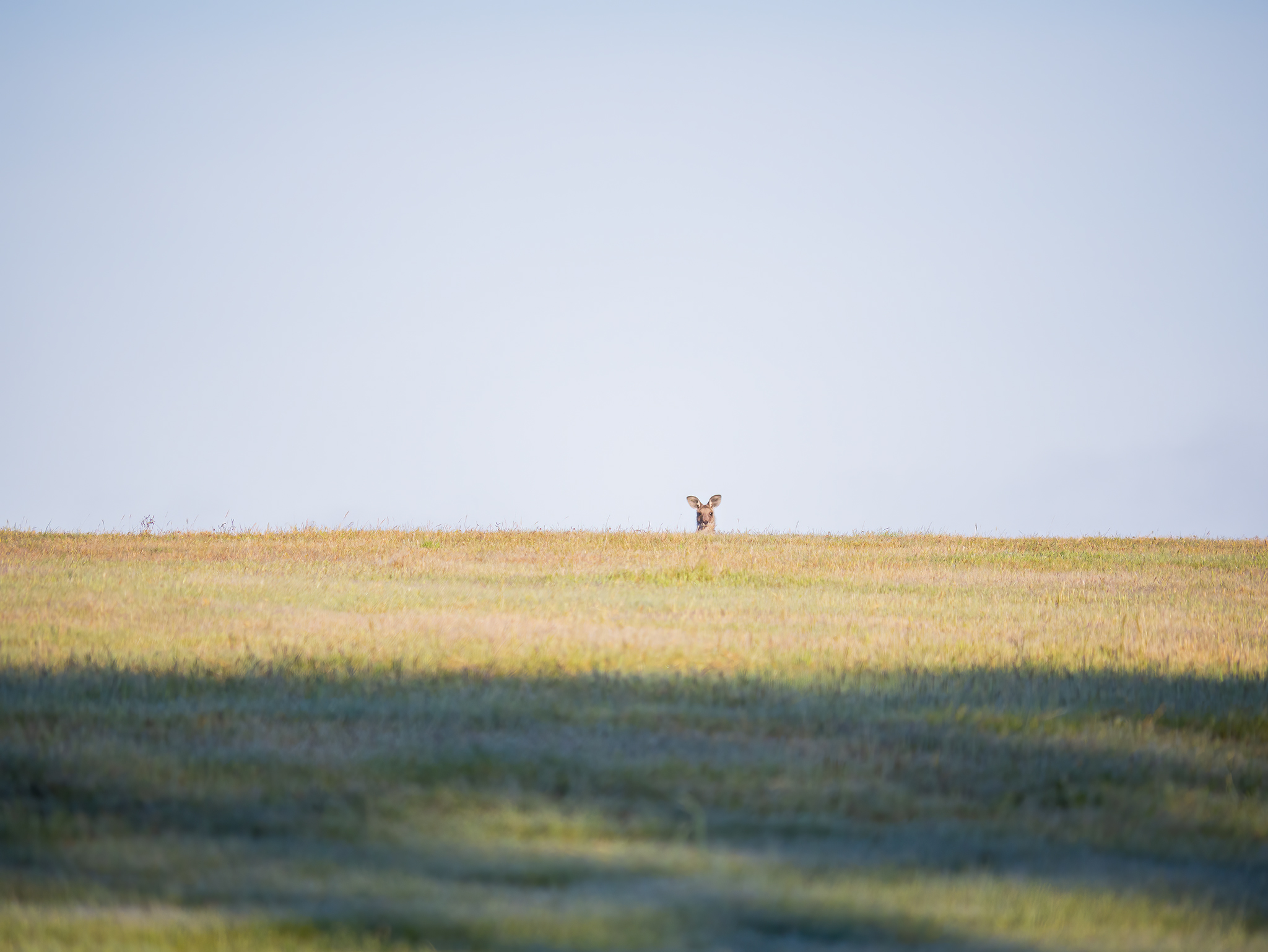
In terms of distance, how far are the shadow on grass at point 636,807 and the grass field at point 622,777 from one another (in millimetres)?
25

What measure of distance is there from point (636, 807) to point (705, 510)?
27394mm

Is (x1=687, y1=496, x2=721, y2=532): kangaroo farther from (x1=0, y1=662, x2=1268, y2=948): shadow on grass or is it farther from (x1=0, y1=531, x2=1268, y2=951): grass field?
(x1=0, y1=662, x2=1268, y2=948): shadow on grass

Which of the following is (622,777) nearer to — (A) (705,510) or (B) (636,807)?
(B) (636,807)

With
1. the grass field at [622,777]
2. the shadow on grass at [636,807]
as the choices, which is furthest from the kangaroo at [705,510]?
the shadow on grass at [636,807]

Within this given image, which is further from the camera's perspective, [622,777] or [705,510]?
[705,510]

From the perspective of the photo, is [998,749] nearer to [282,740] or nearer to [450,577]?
[282,740]

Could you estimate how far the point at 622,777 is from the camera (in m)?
7.02

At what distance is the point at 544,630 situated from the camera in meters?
12.7

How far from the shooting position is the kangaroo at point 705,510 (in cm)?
3356

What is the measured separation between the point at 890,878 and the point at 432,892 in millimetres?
1969

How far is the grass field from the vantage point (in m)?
4.93

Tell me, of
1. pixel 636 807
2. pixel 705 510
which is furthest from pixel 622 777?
pixel 705 510

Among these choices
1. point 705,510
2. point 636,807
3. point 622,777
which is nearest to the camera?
point 636,807

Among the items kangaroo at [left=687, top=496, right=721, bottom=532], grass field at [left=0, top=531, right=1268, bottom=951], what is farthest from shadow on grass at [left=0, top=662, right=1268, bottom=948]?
kangaroo at [left=687, top=496, right=721, bottom=532]
